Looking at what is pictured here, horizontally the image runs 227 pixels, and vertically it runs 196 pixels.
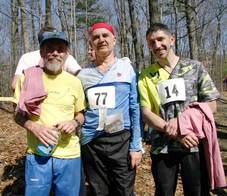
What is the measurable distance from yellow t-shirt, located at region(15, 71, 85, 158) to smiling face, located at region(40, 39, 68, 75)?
9 cm

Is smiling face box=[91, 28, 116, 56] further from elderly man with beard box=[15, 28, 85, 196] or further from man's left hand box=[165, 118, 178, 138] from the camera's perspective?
man's left hand box=[165, 118, 178, 138]

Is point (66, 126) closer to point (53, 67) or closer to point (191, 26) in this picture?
point (53, 67)

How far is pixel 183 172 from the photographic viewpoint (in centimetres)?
301

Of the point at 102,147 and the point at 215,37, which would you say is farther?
the point at 215,37

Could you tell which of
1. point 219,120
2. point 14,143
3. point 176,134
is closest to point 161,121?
point 176,134

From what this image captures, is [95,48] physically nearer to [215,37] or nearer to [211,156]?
[211,156]

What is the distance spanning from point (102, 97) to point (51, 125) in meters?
0.52

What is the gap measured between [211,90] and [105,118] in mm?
900

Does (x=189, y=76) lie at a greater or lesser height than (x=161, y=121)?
greater

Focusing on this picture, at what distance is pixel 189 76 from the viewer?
2.98 metres

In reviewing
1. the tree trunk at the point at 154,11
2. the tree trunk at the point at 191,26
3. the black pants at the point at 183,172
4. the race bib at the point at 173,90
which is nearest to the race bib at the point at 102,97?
the race bib at the point at 173,90

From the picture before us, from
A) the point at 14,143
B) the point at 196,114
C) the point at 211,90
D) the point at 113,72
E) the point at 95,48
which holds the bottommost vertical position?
the point at 14,143

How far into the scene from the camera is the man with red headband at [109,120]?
3070 millimetres

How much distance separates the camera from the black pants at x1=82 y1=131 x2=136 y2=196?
313cm
